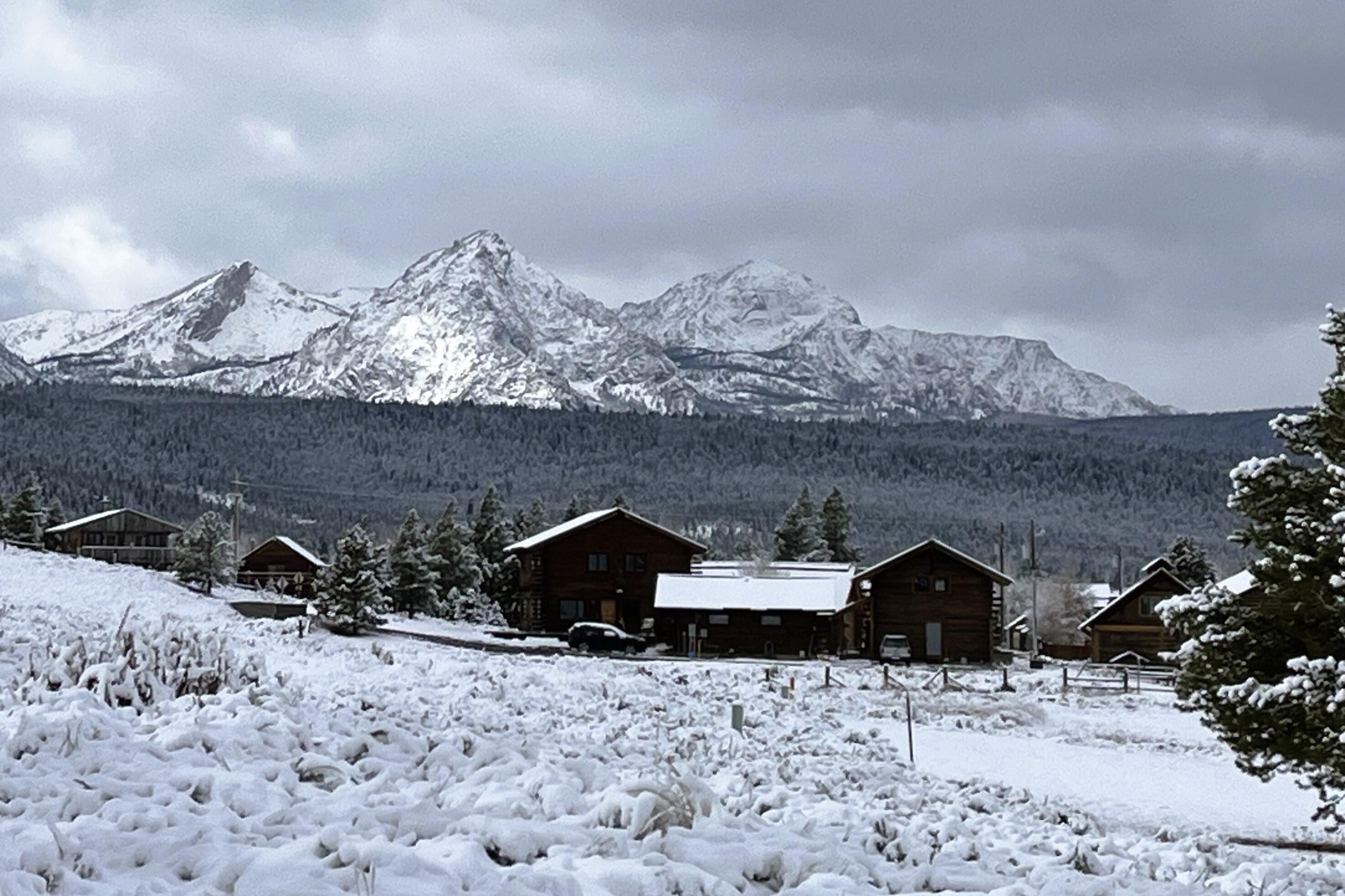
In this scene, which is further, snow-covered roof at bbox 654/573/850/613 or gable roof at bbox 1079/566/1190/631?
gable roof at bbox 1079/566/1190/631

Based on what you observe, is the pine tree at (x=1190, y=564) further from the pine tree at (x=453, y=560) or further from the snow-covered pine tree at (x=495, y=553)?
the pine tree at (x=453, y=560)

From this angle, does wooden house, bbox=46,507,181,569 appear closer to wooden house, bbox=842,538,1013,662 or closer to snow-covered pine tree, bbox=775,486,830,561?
snow-covered pine tree, bbox=775,486,830,561

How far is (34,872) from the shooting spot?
24.3 feet

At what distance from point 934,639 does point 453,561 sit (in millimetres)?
34101

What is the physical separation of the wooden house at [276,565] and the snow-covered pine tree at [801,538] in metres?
35.9

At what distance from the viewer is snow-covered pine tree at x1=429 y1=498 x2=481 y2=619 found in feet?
288

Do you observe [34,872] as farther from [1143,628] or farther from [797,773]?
[1143,628]

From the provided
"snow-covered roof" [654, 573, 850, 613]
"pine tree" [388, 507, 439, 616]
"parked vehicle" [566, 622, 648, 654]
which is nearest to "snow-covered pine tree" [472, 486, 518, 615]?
"pine tree" [388, 507, 439, 616]

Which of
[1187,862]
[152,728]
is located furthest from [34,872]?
[1187,862]

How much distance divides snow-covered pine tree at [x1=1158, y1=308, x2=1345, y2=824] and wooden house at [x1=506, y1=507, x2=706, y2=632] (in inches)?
2396

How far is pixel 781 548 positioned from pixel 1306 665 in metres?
85.6

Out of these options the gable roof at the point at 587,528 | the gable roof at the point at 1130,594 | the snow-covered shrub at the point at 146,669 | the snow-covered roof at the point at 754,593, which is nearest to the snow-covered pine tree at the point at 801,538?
the gable roof at the point at 587,528

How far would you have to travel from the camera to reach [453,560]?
292 feet

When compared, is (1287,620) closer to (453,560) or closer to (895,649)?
(895,649)
